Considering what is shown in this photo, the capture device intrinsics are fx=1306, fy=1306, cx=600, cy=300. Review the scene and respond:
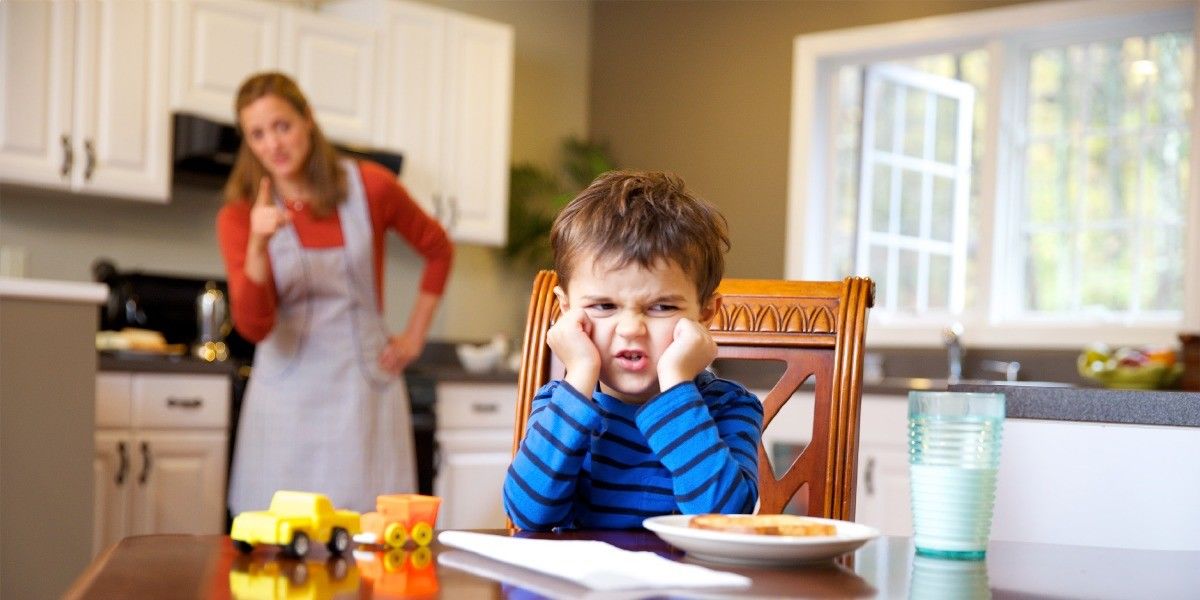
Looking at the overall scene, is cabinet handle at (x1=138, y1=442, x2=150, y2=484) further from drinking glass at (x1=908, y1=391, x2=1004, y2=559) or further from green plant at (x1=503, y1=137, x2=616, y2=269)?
drinking glass at (x1=908, y1=391, x2=1004, y2=559)

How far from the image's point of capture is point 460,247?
211 inches

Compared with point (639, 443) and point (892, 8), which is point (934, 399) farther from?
point (892, 8)

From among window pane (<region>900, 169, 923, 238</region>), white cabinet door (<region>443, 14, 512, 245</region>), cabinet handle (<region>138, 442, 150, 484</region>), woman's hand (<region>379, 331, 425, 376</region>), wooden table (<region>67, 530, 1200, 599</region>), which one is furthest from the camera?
window pane (<region>900, 169, 923, 238</region>)

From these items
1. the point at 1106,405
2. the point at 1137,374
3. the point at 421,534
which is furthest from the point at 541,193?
the point at 421,534

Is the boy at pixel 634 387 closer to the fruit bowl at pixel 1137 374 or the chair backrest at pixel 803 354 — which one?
the chair backrest at pixel 803 354

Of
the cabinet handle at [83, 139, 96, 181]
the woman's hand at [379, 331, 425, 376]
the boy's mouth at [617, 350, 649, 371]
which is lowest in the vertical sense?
the woman's hand at [379, 331, 425, 376]

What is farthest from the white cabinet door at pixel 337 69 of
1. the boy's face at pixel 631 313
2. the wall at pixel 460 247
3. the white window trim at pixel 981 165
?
the boy's face at pixel 631 313

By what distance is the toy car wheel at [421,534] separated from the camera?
1.01m

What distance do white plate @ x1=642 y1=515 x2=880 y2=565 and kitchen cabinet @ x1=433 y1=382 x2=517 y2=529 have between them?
132 inches

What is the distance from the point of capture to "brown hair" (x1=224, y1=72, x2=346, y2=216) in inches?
118

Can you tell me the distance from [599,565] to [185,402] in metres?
3.00

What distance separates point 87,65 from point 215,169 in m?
0.50

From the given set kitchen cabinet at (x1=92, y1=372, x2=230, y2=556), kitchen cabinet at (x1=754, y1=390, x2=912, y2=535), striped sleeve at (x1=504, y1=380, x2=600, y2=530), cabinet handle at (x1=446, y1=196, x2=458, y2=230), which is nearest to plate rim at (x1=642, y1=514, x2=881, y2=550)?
striped sleeve at (x1=504, y1=380, x2=600, y2=530)

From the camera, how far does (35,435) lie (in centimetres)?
275
